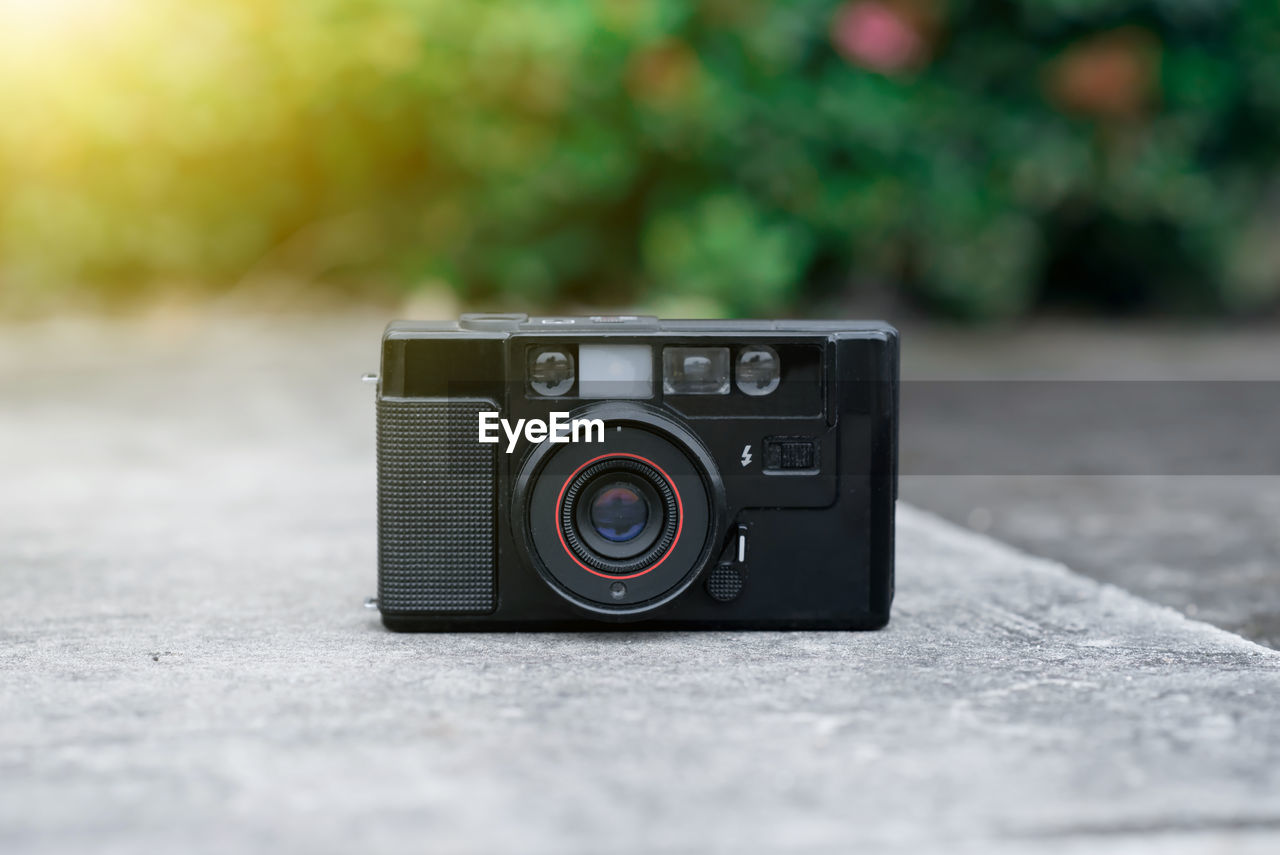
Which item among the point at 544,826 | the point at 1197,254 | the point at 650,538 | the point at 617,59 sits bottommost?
the point at 544,826

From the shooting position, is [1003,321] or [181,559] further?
[1003,321]

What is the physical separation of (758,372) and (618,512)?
30 centimetres

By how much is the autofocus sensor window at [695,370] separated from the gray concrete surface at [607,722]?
0.38 m

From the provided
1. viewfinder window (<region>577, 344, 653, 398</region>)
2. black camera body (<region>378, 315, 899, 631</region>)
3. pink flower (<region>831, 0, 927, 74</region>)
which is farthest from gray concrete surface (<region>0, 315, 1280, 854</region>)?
pink flower (<region>831, 0, 927, 74</region>)

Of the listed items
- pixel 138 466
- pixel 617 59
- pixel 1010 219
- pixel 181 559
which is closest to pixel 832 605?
pixel 181 559

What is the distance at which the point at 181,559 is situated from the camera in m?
2.93

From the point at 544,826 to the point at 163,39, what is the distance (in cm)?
640

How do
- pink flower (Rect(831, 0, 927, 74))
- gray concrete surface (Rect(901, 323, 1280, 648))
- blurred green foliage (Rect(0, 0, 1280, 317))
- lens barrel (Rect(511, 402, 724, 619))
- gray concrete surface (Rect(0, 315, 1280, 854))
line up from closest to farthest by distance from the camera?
gray concrete surface (Rect(0, 315, 1280, 854)) → lens barrel (Rect(511, 402, 724, 619)) → gray concrete surface (Rect(901, 323, 1280, 648)) → blurred green foliage (Rect(0, 0, 1280, 317)) → pink flower (Rect(831, 0, 927, 74))

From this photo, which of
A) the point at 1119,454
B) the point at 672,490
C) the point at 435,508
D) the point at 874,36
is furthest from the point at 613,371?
the point at 874,36

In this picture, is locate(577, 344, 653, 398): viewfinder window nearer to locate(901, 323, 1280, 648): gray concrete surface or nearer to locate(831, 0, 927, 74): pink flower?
locate(901, 323, 1280, 648): gray concrete surface

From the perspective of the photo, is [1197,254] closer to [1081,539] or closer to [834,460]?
[1081,539]

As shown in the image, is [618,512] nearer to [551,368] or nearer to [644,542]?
[644,542]

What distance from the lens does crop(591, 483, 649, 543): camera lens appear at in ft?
7.30

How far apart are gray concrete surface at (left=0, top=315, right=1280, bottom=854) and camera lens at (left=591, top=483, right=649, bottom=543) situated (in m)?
0.17
